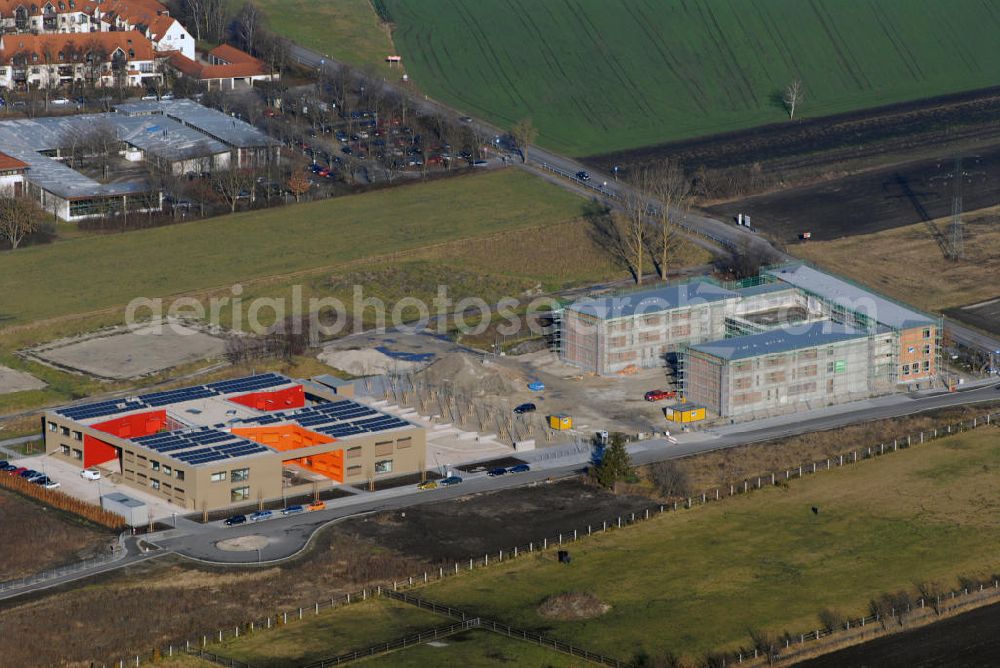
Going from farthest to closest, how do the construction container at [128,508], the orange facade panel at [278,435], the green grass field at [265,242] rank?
1. the green grass field at [265,242]
2. the orange facade panel at [278,435]
3. the construction container at [128,508]

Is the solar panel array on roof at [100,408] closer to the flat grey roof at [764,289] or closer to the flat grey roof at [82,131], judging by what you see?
the flat grey roof at [82,131]

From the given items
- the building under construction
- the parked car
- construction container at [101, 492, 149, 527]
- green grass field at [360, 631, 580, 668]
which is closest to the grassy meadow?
the building under construction

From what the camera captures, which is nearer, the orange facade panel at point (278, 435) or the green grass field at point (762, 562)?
the green grass field at point (762, 562)

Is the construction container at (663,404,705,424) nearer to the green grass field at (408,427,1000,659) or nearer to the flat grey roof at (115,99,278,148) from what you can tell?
the green grass field at (408,427,1000,659)

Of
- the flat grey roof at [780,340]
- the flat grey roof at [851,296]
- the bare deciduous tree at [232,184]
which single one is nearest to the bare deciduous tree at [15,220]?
the bare deciduous tree at [232,184]

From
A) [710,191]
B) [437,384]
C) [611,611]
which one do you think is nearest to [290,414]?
[437,384]

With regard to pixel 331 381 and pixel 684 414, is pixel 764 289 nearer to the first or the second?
pixel 684 414
